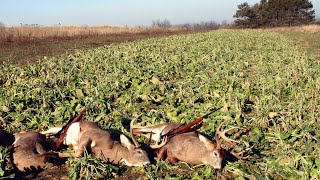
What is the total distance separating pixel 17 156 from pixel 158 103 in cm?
403

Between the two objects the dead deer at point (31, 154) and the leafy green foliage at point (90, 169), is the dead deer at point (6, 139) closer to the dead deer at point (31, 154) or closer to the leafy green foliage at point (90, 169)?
the dead deer at point (31, 154)

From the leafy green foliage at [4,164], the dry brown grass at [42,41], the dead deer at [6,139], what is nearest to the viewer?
the leafy green foliage at [4,164]

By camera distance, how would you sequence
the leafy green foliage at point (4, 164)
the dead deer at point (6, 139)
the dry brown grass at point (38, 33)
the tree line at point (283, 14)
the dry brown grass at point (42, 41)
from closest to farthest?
the leafy green foliage at point (4, 164) < the dead deer at point (6, 139) < the dry brown grass at point (42, 41) < the dry brown grass at point (38, 33) < the tree line at point (283, 14)

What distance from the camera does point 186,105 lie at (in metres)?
7.66

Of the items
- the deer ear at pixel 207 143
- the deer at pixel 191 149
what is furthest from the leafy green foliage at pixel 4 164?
the deer ear at pixel 207 143

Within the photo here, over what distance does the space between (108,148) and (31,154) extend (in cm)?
100

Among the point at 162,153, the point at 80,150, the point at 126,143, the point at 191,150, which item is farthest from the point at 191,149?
the point at 80,150

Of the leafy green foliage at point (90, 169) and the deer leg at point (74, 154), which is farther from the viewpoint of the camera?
the deer leg at point (74, 154)

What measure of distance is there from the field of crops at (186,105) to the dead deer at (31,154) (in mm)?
308

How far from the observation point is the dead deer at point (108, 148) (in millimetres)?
4859

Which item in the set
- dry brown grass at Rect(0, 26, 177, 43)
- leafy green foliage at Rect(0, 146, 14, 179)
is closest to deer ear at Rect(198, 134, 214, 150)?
leafy green foliage at Rect(0, 146, 14, 179)

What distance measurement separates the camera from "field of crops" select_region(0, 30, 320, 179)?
16.5 ft

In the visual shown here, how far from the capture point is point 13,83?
32.7 ft

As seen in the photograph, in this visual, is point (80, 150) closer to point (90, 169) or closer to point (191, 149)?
point (90, 169)
